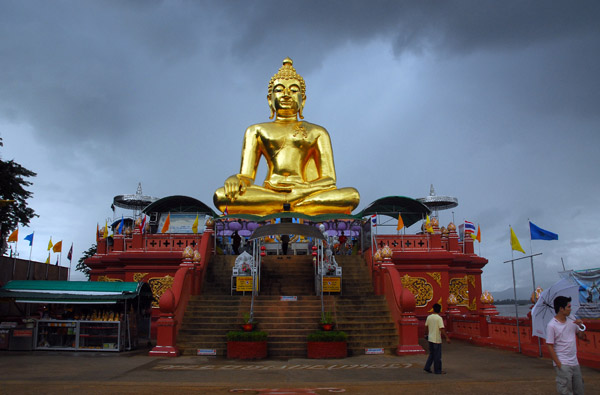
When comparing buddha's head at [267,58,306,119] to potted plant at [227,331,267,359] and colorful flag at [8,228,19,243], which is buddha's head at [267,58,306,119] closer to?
colorful flag at [8,228,19,243]

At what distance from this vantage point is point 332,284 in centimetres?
1484

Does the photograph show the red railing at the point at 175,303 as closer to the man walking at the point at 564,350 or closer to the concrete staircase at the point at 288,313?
the concrete staircase at the point at 288,313

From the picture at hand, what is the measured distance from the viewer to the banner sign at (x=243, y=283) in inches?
584

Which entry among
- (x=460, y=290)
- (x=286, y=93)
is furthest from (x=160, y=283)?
(x=460, y=290)

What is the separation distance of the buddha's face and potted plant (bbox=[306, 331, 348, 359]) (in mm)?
13316

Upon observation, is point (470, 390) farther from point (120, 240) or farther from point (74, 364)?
point (120, 240)

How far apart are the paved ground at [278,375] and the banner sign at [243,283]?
3024 mm

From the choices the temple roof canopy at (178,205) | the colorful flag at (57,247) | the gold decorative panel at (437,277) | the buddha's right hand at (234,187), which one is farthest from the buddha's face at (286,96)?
the colorful flag at (57,247)

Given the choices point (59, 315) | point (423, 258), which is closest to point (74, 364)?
point (59, 315)

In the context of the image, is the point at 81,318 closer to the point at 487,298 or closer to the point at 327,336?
the point at 327,336

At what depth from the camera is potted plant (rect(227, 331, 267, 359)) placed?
38.7ft

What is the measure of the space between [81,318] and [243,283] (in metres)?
4.40

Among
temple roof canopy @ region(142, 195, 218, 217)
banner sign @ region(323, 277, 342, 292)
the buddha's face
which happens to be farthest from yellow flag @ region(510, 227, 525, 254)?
temple roof canopy @ region(142, 195, 218, 217)

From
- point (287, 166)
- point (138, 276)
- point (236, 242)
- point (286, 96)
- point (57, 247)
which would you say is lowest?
point (138, 276)
